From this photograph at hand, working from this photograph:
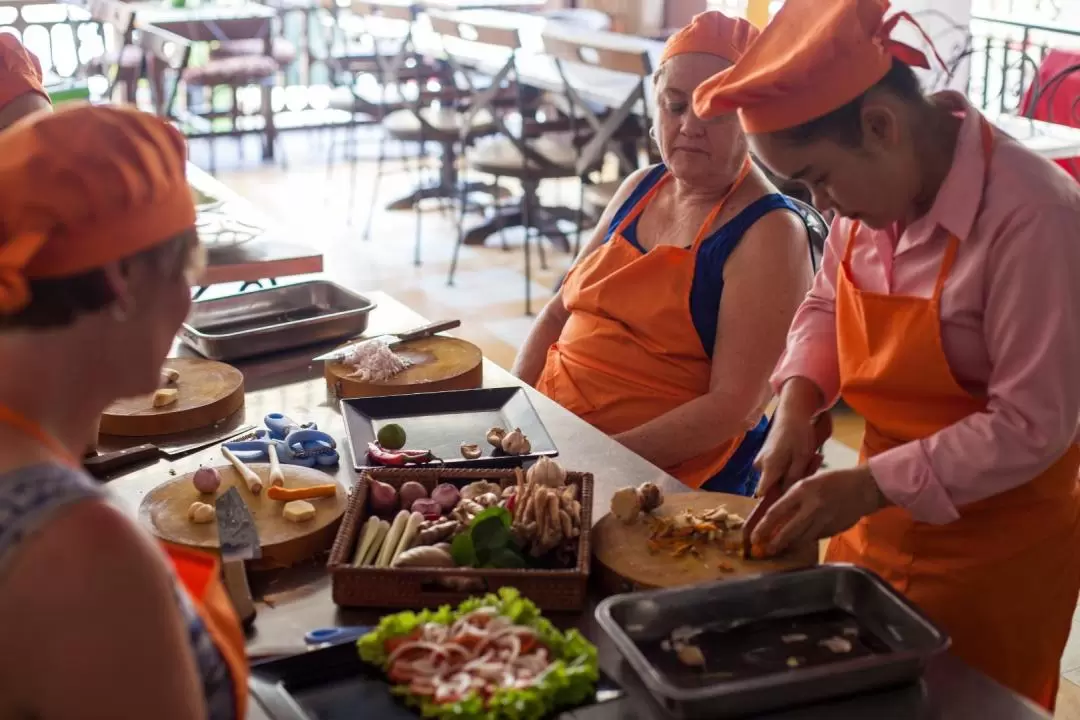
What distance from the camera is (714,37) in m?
2.31

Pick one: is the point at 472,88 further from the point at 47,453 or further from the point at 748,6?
the point at 47,453

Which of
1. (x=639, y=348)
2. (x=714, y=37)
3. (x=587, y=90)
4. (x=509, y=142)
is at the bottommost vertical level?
(x=509, y=142)

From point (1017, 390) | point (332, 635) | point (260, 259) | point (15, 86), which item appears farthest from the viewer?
point (260, 259)

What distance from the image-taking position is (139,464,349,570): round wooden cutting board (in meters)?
1.64

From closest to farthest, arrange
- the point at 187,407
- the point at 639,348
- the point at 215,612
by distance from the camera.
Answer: the point at 215,612, the point at 187,407, the point at 639,348

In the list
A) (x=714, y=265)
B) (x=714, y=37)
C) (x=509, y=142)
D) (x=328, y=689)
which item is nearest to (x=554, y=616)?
(x=328, y=689)

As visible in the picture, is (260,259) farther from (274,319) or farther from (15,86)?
(15,86)

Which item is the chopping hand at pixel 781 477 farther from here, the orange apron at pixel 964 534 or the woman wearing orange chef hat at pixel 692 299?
the woman wearing orange chef hat at pixel 692 299

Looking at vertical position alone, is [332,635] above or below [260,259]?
below

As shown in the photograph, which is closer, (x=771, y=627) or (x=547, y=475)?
(x=771, y=627)

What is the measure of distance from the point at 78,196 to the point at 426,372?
4.61 feet

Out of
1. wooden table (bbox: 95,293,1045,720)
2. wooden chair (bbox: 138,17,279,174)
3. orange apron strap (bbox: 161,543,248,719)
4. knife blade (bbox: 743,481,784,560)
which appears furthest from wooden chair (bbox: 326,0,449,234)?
orange apron strap (bbox: 161,543,248,719)

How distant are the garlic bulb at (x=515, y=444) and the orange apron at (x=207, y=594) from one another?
0.79m

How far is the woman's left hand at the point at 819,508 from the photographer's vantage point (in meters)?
1.58
